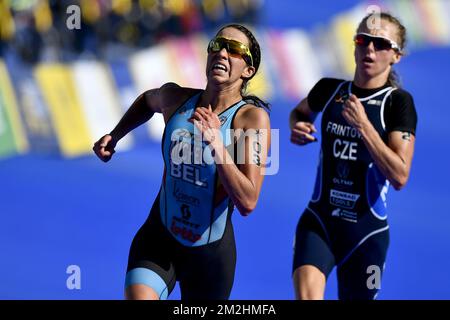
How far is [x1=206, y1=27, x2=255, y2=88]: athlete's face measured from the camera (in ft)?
15.9

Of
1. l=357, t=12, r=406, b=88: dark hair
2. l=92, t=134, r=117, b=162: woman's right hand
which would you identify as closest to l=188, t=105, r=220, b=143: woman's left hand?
l=92, t=134, r=117, b=162: woman's right hand

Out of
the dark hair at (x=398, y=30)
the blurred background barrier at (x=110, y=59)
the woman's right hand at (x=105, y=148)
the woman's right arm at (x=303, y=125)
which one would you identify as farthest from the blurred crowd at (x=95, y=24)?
the woman's right hand at (x=105, y=148)

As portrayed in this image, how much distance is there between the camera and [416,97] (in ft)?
58.1

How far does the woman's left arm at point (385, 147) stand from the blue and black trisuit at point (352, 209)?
21cm

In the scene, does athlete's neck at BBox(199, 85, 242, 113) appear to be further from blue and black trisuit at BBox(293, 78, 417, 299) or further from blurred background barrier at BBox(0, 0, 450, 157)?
blurred background barrier at BBox(0, 0, 450, 157)

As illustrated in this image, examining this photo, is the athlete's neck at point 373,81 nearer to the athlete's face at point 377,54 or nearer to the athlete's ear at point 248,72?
the athlete's face at point 377,54

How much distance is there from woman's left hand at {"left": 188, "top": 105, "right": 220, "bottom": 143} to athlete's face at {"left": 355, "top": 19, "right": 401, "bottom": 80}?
145cm

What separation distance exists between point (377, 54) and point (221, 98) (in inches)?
50.4

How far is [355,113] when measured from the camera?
543cm

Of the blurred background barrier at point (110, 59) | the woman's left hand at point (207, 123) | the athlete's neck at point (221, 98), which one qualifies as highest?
the blurred background barrier at point (110, 59)

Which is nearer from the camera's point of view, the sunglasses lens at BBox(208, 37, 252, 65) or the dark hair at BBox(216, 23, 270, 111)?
the sunglasses lens at BBox(208, 37, 252, 65)

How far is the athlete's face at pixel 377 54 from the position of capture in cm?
575

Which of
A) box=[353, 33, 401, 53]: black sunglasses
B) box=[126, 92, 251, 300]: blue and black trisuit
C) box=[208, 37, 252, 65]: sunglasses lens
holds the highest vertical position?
box=[353, 33, 401, 53]: black sunglasses

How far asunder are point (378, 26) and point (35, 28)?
870cm
